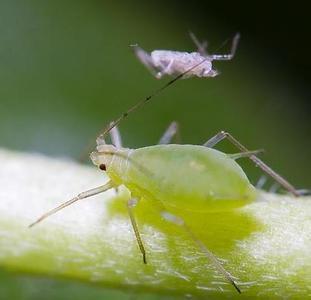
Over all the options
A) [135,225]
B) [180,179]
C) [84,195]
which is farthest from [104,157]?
[180,179]

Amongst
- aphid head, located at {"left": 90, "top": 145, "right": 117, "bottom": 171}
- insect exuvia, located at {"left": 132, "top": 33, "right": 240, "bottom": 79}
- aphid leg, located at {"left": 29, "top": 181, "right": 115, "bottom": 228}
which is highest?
insect exuvia, located at {"left": 132, "top": 33, "right": 240, "bottom": 79}

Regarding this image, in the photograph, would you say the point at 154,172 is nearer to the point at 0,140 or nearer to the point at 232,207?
the point at 232,207

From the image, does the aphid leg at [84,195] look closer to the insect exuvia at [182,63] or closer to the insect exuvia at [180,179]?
the insect exuvia at [180,179]

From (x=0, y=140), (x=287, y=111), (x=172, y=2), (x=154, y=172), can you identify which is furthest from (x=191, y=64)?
(x=172, y=2)

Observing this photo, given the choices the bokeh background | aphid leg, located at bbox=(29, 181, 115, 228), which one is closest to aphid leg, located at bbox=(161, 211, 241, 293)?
aphid leg, located at bbox=(29, 181, 115, 228)

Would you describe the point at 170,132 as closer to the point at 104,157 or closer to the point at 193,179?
the point at 104,157

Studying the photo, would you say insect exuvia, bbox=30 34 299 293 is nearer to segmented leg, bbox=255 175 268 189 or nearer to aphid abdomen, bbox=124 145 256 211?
aphid abdomen, bbox=124 145 256 211

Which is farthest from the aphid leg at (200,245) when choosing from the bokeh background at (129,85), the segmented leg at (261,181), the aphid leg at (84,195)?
the bokeh background at (129,85)
